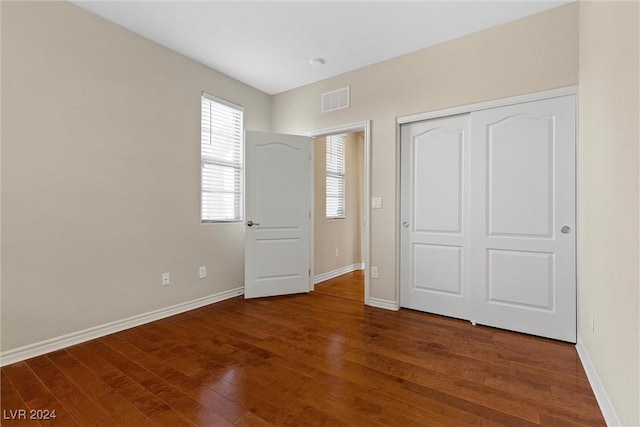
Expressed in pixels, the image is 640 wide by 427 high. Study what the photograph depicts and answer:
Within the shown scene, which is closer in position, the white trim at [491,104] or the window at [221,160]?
the white trim at [491,104]

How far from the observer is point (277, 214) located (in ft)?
12.6

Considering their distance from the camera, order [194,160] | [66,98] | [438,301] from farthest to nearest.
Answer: [194,160] → [438,301] → [66,98]

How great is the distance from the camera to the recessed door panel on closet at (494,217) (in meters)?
2.51

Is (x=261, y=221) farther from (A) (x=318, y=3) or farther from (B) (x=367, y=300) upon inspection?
(A) (x=318, y=3)

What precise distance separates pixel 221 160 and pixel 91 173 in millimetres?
1405

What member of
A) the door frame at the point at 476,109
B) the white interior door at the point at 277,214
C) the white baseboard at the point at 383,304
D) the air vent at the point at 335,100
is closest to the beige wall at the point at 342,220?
the white interior door at the point at 277,214

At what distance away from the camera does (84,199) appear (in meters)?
2.54

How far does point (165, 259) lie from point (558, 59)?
3.99 meters

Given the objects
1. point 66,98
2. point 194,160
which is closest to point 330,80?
point 194,160

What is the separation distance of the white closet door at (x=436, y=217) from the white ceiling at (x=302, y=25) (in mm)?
832

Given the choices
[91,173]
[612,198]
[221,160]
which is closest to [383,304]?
[612,198]

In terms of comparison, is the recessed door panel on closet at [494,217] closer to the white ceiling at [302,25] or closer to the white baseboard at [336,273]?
the white ceiling at [302,25]

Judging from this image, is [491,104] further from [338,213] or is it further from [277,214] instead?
[338,213]

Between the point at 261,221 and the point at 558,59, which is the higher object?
the point at 558,59
